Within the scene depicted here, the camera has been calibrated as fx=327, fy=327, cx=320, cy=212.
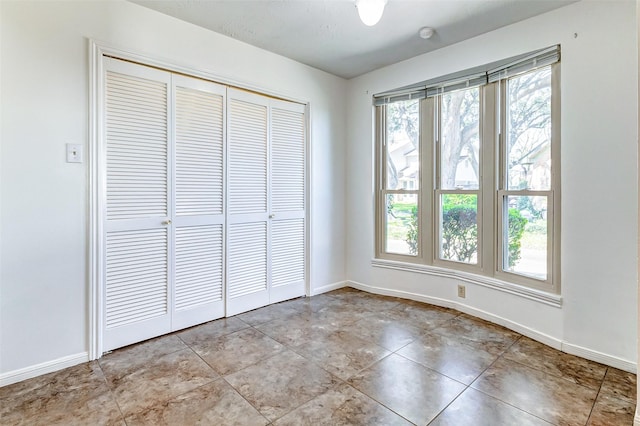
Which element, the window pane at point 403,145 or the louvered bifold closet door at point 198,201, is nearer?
the louvered bifold closet door at point 198,201

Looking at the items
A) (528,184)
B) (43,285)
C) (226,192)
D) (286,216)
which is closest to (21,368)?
(43,285)

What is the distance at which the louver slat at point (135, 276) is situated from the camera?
2367 millimetres

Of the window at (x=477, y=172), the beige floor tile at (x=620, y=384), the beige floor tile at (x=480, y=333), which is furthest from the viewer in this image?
the window at (x=477, y=172)

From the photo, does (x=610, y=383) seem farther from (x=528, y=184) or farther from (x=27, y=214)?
(x=27, y=214)

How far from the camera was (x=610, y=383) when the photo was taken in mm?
1969

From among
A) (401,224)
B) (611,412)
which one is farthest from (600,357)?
(401,224)

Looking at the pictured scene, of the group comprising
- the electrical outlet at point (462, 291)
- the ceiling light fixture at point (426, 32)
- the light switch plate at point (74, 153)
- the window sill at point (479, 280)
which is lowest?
the electrical outlet at point (462, 291)

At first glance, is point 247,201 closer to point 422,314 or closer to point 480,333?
point 422,314

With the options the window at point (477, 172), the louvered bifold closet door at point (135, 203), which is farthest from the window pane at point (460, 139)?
the louvered bifold closet door at point (135, 203)

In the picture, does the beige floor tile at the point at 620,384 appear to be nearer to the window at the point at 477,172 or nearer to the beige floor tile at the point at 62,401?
the window at the point at 477,172

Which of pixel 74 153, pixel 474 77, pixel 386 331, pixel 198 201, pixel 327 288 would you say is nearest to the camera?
pixel 74 153

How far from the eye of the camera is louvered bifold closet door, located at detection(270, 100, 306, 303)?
3396mm

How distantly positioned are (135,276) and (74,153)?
96 cm

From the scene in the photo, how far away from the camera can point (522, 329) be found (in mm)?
2654
